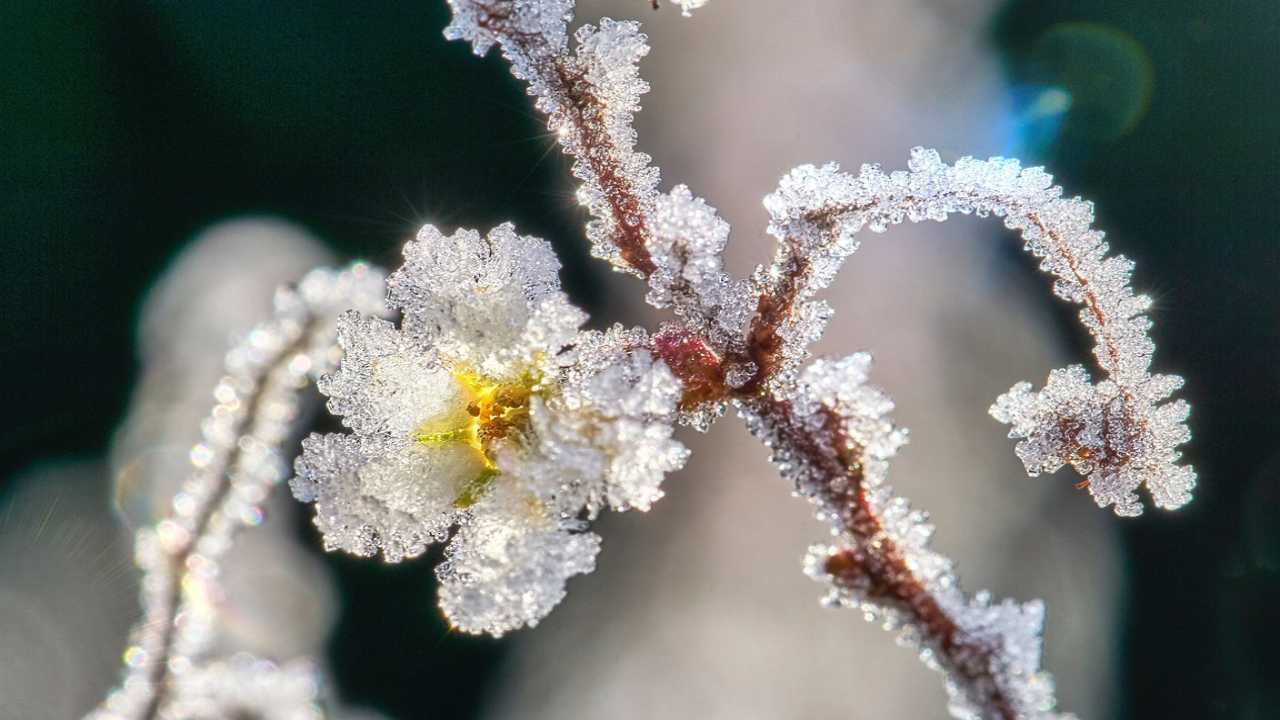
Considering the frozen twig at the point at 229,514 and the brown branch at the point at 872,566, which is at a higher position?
the brown branch at the point at 872,566

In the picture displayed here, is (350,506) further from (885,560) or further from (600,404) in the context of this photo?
(885,560)

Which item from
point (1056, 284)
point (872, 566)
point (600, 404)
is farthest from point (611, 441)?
point (1056, 284)

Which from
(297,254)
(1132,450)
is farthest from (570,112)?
(297,254)

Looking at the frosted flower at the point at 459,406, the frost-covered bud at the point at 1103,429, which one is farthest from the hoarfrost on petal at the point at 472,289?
the frost-covered bud at the point at 1103,429

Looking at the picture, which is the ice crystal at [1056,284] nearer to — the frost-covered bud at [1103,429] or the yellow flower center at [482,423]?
the frost-covered bud at [1103,429]

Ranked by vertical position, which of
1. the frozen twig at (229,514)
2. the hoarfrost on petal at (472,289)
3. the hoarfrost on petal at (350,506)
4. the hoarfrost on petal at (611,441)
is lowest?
the frozen twig at (229,514)

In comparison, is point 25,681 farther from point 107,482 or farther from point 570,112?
point 570,112
